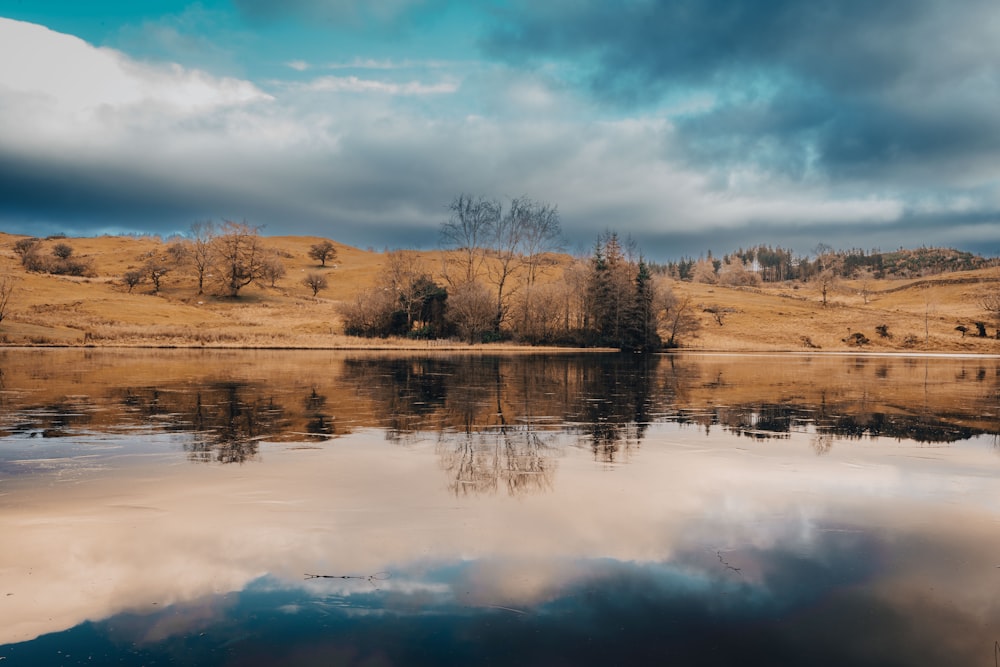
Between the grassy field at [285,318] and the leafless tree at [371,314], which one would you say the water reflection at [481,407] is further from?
the leafless tree at [371,314]

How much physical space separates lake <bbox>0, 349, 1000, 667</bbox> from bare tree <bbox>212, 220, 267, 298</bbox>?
70.4 meters

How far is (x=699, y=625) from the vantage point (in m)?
5.08

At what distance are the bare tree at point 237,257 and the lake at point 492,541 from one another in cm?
7040

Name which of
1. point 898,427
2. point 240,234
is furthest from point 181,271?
point 898,427

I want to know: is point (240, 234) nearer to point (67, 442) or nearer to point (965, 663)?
point (67, 442)

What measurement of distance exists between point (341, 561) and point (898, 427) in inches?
566

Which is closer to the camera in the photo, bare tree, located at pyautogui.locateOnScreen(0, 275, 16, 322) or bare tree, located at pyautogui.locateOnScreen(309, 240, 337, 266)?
bare tree, located at pyautogui.locateOnScreen(0, 275, 16, 322)

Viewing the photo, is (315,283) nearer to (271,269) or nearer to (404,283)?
(271,269)

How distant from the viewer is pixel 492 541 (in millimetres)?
6840

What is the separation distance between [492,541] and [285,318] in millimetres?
68361

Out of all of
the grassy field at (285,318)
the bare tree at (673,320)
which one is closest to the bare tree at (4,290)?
the grassy field at (285,318)

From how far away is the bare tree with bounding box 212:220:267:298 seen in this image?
271ft

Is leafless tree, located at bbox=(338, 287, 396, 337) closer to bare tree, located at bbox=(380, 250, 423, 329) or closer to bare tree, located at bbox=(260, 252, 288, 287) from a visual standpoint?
bare tree, located at bbox=(380, 250, 423, 329)

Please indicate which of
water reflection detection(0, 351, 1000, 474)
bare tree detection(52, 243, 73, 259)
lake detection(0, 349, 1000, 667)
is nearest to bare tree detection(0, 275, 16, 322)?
water reflection detection(0, 351, 1000, 474)
